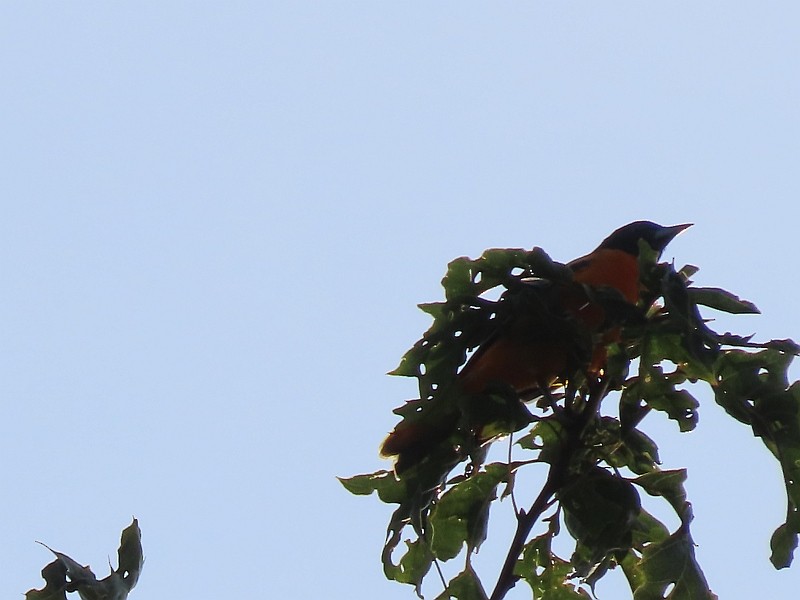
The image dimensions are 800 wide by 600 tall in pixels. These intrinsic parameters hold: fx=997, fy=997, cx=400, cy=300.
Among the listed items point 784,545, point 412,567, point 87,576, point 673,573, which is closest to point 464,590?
point 412,567

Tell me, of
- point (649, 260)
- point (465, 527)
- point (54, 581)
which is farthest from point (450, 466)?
point (54, 581)

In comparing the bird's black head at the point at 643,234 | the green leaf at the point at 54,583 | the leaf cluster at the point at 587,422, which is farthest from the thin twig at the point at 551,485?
the bird's black head at the point at 643,234

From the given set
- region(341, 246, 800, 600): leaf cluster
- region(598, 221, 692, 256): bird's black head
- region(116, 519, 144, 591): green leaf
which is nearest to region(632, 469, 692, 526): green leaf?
region(341, 246, 800, 600): leaf cluster

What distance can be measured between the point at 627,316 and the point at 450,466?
67 centimetres

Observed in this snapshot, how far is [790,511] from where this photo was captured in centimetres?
258

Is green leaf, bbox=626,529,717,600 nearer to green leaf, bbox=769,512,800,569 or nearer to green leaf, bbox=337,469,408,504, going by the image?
green leaf, bbox=769,512,800,569

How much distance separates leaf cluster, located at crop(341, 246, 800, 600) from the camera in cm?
258

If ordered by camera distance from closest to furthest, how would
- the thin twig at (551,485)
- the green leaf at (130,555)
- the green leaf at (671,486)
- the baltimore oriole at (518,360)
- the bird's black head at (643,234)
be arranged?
the thin twig at (551,485), the green leaf at (130,555), the green leaf at (671,486), the baltimore oriole at (518,360), the bird's black head at (643,234)

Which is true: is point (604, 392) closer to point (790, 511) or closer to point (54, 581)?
point (790, 511)

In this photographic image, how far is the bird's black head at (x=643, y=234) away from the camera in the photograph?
5291mm

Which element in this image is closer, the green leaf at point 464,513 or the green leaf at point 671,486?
the green leaf at point 671,486

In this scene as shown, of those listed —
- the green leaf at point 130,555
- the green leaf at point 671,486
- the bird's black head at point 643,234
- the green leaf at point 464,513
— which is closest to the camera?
the green leaf at point 130,555

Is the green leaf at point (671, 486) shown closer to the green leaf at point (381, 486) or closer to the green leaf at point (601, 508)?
the green leaf at point (601, 508)

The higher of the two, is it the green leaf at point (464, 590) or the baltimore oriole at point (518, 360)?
the baltimore oriole at point (518, 360)
